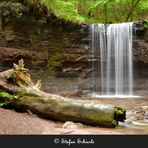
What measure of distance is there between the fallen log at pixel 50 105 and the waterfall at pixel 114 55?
10.6 m

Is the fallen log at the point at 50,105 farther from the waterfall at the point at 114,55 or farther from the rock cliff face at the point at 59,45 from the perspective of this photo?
the waterfall at the point at 114,55

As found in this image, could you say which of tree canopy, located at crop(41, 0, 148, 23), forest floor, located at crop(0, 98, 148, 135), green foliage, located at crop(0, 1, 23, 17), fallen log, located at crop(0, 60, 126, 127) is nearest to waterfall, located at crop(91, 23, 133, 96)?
tree canopy, located at crop(41, 0, 148, 23)

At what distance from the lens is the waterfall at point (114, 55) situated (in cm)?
2248

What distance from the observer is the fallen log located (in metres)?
11.1

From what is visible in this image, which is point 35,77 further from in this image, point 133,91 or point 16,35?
point 133,91

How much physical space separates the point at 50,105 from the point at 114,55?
11787 mm

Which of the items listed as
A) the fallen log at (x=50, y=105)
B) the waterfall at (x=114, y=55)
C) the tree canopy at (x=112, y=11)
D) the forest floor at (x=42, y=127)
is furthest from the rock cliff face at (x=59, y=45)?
the forest floor at (x=42, y=127)

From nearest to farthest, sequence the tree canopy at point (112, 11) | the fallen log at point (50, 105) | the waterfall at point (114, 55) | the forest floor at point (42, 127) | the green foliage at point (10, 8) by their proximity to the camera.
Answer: the forest floor at point (42, 127) → the fallen log at point (50, 105) → the green foliage at point (10, 8) → the waterfall at point (114, 55) → the tree canopy at point (112, 11)

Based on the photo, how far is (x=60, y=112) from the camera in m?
11.5

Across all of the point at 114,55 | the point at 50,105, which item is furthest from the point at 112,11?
the point at 50,105

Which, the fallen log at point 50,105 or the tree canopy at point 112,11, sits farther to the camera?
the tree canopy at point 112,11

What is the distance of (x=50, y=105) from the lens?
11562 mm

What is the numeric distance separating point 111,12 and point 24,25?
1067 cm

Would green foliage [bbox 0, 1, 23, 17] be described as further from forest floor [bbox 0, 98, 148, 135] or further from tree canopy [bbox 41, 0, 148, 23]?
forest floor [bbox 0, 98, 148, 135]
